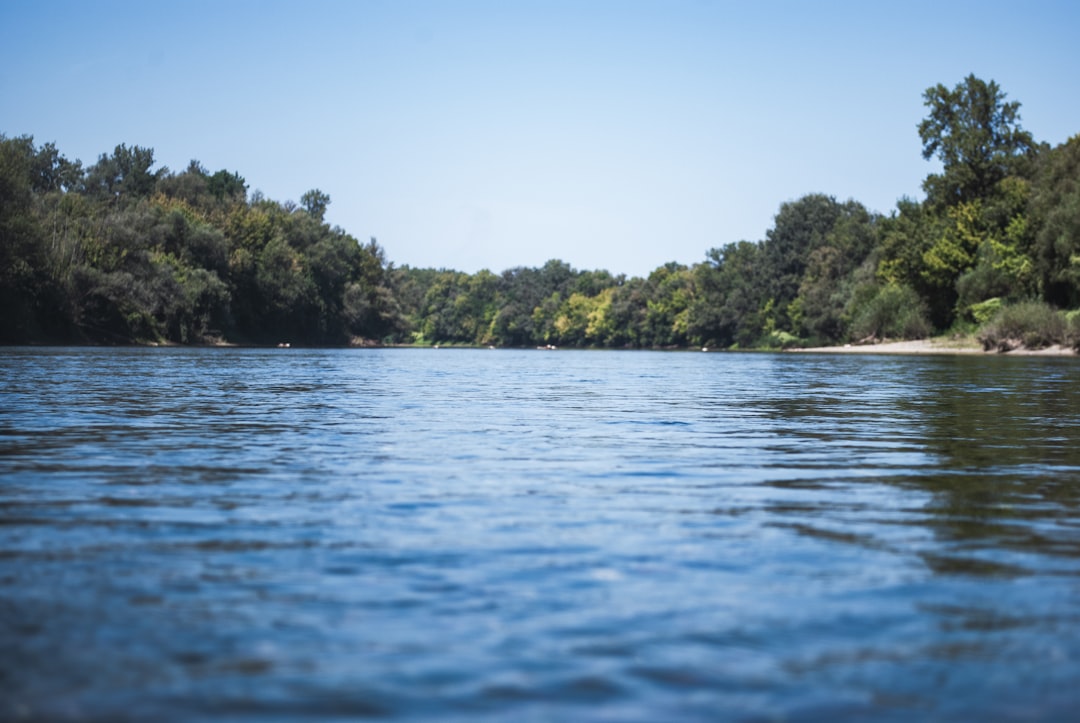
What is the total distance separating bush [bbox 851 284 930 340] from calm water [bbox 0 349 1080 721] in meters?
90.8

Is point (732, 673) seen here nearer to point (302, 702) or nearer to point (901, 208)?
point (302, 702)

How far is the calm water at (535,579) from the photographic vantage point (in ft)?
14.3

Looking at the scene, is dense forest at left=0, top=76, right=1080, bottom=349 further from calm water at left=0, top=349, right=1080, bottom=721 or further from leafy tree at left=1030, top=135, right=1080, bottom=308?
calm water at left=0, top=349, right=1080, bottom=721

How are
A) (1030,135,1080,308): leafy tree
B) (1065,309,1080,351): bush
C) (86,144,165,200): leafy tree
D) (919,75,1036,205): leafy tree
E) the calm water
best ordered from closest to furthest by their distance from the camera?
the calm water → (1065,309,1080,351): bush → (1030,135,1080,308): leafy tree → (919,75,1036,205): leafy tree → (86,144,165,200): leafy tree

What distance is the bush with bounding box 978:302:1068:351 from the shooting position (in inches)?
2904

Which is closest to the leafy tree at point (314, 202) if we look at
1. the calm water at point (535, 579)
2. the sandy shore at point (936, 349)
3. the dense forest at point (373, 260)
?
the dense forest at point (373, 260)

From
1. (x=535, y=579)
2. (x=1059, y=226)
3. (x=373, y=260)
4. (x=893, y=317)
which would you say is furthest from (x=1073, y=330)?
(x=373, y=260)

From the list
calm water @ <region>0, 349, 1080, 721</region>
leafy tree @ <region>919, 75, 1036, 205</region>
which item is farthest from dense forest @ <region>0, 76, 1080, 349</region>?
calm water @ <region>0, 349, 1080, 721</region>

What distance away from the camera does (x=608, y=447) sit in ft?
46.2

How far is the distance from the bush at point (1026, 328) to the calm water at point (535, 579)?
65.1m

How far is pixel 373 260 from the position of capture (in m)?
156

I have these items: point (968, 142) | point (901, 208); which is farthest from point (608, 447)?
point (901, 208)

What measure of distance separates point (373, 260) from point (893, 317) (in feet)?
252

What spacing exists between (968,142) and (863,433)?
92.3 m
